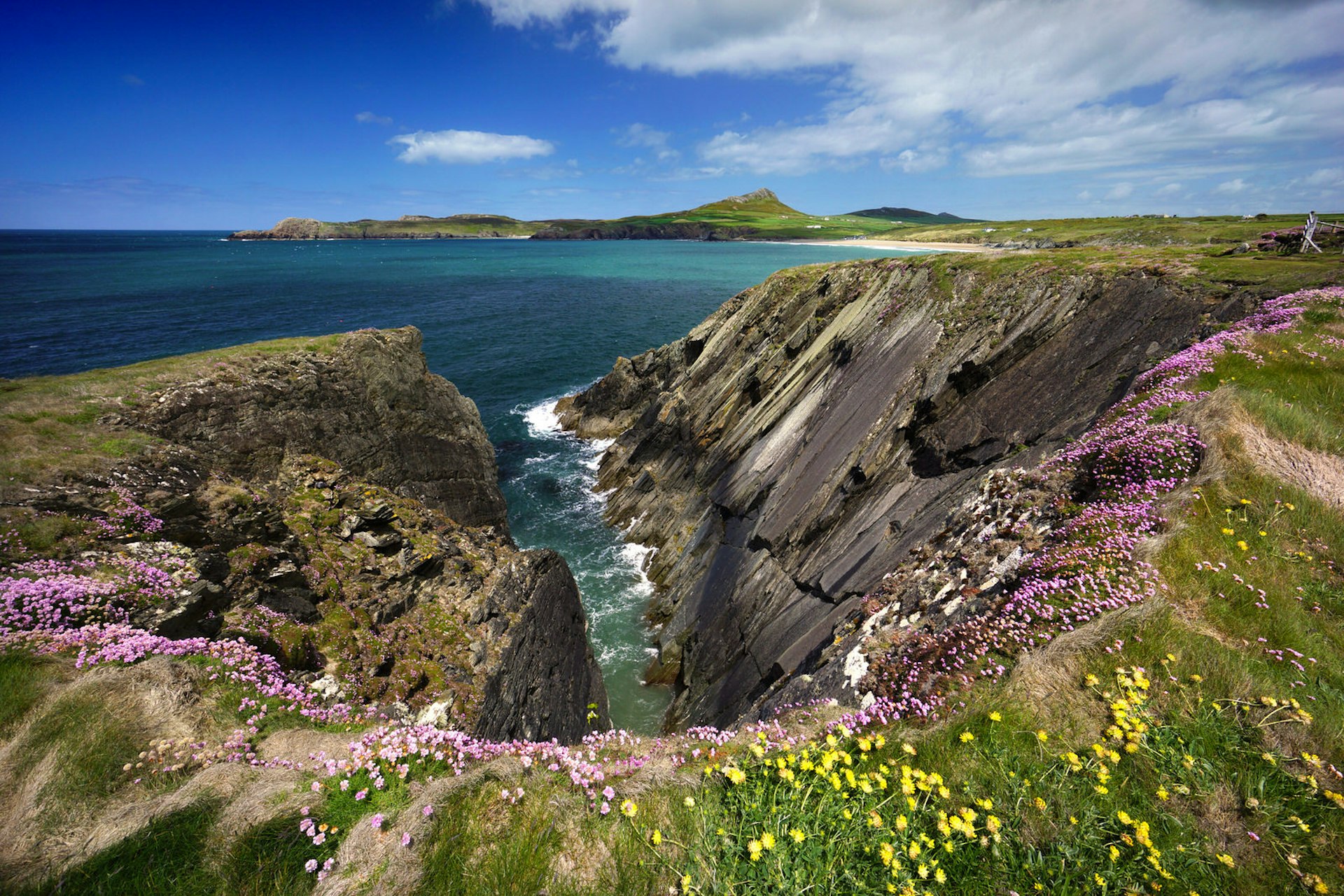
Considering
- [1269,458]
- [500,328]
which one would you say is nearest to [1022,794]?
[1269,458]

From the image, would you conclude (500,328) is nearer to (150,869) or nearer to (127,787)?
(127,787)

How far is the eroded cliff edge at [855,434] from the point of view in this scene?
17.0 meters

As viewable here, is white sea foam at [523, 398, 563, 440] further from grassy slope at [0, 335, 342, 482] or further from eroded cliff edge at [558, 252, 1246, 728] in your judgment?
grassy slope at [0, 335, 342, 482]

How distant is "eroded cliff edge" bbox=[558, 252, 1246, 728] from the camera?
17.0 metres

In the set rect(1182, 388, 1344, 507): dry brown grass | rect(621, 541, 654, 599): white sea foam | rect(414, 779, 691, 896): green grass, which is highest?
rect(1182, 388, 1344, 507): dry brown grass

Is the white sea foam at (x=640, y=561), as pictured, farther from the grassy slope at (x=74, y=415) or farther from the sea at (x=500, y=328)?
the grassy slope at (x=74, y=415)

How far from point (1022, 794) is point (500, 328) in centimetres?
8466

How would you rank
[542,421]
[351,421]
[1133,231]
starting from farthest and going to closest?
[1133,231], [542,421], [351,421]

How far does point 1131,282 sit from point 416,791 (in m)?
25.9

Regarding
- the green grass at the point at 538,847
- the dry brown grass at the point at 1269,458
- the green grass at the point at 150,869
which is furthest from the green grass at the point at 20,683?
the dry brown grass at the point at 1269,458

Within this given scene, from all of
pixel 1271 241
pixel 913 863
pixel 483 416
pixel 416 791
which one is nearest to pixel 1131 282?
pixel 1271 241

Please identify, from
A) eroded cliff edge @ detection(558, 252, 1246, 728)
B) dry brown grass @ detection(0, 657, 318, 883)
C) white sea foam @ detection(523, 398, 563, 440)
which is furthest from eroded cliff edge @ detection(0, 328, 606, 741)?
white sea foam @ detection(523, 398, 563, 440)

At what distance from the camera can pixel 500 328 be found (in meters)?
80.8

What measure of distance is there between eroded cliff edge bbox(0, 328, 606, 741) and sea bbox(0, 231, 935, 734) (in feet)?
23.7
